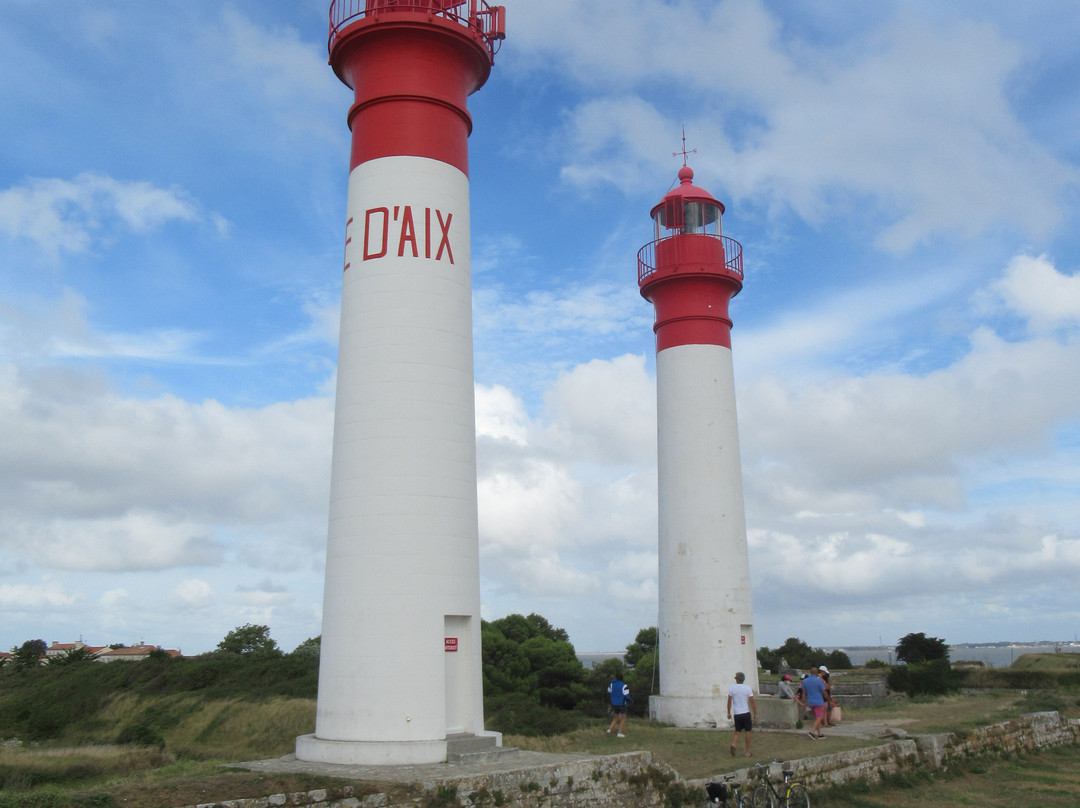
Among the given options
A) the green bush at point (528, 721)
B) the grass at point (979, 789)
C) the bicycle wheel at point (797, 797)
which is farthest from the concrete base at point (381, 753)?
the green bush at point (528, 721)

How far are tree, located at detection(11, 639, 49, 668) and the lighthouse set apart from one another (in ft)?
129

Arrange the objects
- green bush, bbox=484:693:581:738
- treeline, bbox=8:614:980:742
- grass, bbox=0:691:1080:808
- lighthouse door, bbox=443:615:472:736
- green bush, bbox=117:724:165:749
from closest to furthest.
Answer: grass, bbox=0:691:1080:808, lighthouse door, bbox=443:615:472:736, green bush, bbox=484:693:581:738, green bush, bbox=117:724:165:749, treeline, bbox=8:614:980:742

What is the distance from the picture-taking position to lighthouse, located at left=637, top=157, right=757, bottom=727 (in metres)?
21.0

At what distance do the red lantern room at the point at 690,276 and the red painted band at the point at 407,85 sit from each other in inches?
383

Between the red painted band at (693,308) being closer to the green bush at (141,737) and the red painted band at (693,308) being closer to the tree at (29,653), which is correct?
the green bush at (141,737)

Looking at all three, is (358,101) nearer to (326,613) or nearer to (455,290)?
(455,290)

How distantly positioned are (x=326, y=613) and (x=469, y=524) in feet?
7.79

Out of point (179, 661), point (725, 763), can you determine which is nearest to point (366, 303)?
point (725, 763)

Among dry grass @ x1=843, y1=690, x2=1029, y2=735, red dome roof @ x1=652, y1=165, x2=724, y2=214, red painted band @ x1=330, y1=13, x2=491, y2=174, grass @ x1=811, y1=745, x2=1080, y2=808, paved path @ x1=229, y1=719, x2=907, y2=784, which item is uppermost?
red dome roof @ x1=652, y1=165, x2=724, y2=214

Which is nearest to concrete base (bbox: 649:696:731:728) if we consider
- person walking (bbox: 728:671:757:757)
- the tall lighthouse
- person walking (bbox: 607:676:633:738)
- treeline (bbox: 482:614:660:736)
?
person walking (bbox: 607:676:633:738)

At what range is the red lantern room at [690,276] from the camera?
2250 centimetres

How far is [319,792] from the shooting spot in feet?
30.5

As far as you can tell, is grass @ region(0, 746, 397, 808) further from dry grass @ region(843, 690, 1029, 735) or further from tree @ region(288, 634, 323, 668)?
tree @ region(288, 634, 323, 668)

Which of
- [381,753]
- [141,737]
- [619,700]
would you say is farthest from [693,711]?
[141,737]
